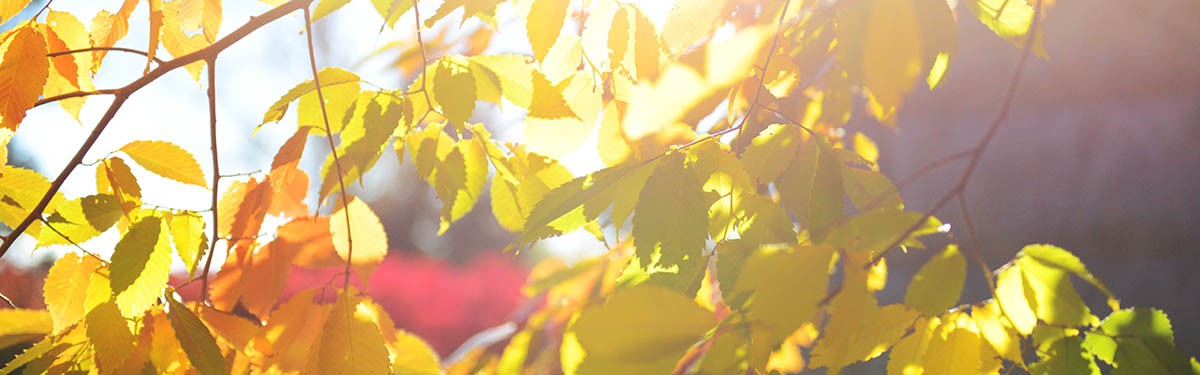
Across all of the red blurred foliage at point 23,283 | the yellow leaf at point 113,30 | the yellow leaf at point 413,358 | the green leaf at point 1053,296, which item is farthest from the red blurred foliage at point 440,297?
the green leaf at point 1053,296

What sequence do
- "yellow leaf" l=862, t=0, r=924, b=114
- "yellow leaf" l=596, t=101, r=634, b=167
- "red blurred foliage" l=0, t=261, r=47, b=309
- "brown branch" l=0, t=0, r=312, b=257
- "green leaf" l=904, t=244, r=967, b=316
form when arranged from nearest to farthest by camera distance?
"yellow leaf" l=862, t=0, r=924, b=114
"green leaf" l=904, t=244, r=967, b=316
"brown branch" l=0, t=0, r=312, b=257
"yellow leaf" l=596, t=101, r=634, b=167
"red blurred foliage" l=0, t=261, r=47, b=309

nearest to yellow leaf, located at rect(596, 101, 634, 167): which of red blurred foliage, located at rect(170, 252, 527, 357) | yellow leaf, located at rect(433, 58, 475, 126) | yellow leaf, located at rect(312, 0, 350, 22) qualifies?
yellow leaf, located at rect(433, 58, 475, 126)

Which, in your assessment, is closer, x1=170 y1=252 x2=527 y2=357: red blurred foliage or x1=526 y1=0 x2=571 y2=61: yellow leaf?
x1=526 y1=0 x2=571 y2=61: yellow leaf

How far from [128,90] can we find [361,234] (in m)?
0.23

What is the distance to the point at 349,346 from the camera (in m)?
0.55

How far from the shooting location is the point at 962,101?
7.22 feet

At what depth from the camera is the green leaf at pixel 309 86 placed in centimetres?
59

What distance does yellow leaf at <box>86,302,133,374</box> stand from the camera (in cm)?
51

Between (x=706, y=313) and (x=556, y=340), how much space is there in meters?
0.75

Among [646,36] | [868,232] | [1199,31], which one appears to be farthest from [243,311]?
[1199,31]

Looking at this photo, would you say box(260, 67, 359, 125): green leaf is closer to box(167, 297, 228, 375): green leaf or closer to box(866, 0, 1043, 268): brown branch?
box(167, 297, 228, 375): green leaf

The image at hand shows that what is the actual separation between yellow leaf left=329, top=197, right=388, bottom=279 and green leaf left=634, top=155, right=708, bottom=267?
33 cm

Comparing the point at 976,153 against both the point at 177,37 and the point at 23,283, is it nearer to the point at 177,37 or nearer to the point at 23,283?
the point at 177,37

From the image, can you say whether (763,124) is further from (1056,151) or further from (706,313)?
(1056,151)
